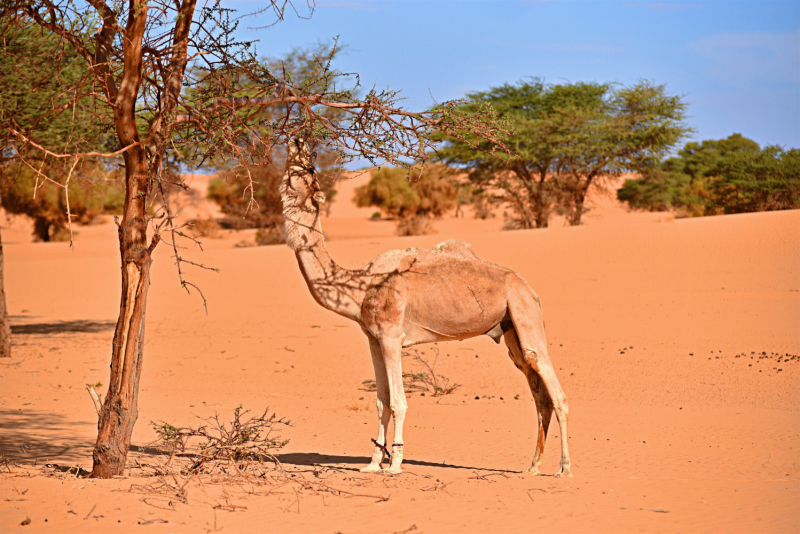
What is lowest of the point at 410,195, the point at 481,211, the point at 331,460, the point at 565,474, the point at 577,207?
the point at 331,460

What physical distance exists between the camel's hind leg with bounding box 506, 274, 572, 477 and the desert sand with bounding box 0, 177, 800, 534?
0.69 m

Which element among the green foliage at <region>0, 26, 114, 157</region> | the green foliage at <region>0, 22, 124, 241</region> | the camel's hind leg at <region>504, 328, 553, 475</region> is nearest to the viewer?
the camel's hind leg at <region>504, 328, 553, 475</region>

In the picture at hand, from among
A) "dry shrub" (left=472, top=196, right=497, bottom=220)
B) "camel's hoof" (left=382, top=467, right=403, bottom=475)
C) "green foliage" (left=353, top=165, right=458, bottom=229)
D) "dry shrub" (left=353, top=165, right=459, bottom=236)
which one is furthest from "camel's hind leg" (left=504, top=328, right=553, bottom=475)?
"dry shrub" (left=472, top=196, right=497, bottom=220)

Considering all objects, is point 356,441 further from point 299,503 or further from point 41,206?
point 41,206

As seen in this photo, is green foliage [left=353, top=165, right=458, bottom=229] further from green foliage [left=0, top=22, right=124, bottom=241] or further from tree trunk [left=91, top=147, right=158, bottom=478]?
tree trunk [left=91, top=147, right=158, bottom=478]

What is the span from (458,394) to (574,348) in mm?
4310

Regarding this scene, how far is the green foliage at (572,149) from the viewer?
35594 mm

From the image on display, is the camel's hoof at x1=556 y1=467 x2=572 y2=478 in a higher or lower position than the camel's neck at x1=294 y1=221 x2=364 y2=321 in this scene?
lower

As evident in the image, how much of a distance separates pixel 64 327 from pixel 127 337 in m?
15.4

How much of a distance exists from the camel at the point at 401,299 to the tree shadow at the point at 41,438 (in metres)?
3.50

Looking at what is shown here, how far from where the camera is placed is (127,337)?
22.1 feet

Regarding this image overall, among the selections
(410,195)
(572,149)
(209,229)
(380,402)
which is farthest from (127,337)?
(410,195)

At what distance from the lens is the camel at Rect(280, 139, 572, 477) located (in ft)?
23.2

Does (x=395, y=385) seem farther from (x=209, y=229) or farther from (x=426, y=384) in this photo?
(x=209, y=229)
